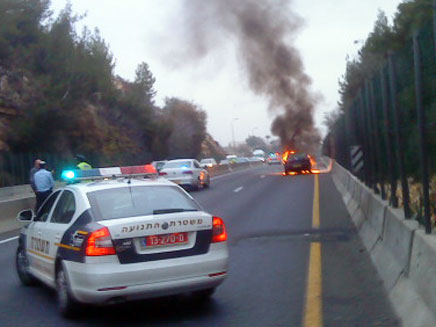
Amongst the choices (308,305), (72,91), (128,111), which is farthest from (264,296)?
(128,111)

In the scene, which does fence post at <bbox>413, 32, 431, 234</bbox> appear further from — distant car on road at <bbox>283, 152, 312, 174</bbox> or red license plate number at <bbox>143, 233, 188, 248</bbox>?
distant car on road at <bbox>283, 152, 312, 174</bbox>

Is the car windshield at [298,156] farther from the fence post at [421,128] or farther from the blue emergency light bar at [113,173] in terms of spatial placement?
the fence post at [421,128]

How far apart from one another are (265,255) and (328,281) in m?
2.36

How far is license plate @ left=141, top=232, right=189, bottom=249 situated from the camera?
21.9 ft

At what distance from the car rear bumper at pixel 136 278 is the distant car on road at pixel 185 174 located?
21.8 metres

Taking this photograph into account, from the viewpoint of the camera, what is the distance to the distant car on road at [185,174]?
95.2ft

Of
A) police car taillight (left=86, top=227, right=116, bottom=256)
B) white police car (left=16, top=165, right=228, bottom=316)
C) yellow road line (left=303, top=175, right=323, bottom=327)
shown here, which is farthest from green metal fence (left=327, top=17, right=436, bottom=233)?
police car taillight (left=86, top=227, right=116, bottom=256)

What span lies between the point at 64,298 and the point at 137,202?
1253mm

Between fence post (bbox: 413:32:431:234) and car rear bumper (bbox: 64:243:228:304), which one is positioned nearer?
car rear bumper (bbox: 64:243:228:304)

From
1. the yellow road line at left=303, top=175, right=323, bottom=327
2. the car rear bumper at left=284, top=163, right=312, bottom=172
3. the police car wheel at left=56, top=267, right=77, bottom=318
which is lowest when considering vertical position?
the yellow road line at left=303, top=175, right=323, bottom=327

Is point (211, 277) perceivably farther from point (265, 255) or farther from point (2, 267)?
point (2, 267)

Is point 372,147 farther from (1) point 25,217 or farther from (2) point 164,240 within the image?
(2) point 164,240

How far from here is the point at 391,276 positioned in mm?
7648

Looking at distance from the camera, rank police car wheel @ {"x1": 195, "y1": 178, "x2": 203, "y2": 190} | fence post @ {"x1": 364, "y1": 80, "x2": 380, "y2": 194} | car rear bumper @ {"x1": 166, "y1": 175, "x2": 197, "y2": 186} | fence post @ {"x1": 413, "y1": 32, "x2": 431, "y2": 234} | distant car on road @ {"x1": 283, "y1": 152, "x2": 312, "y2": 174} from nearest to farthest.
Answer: fence post @ {"x1": 413, "y1": 32, "x2": 431, "y2": 234}, fence post @ {"x1": 364, "y1": 80, "x2": 380, "y2": 194}, car rear bumper @ {"x1": 166, "y1": 175, "x2": 197, "y2": 186}, police car wheel @ {"x1": 195, "y1": 178, "x2": 203, "y2": 190}, distant car on road @ {"x1": 283, "y1": 152, "x2": 312, "y2": 174}
